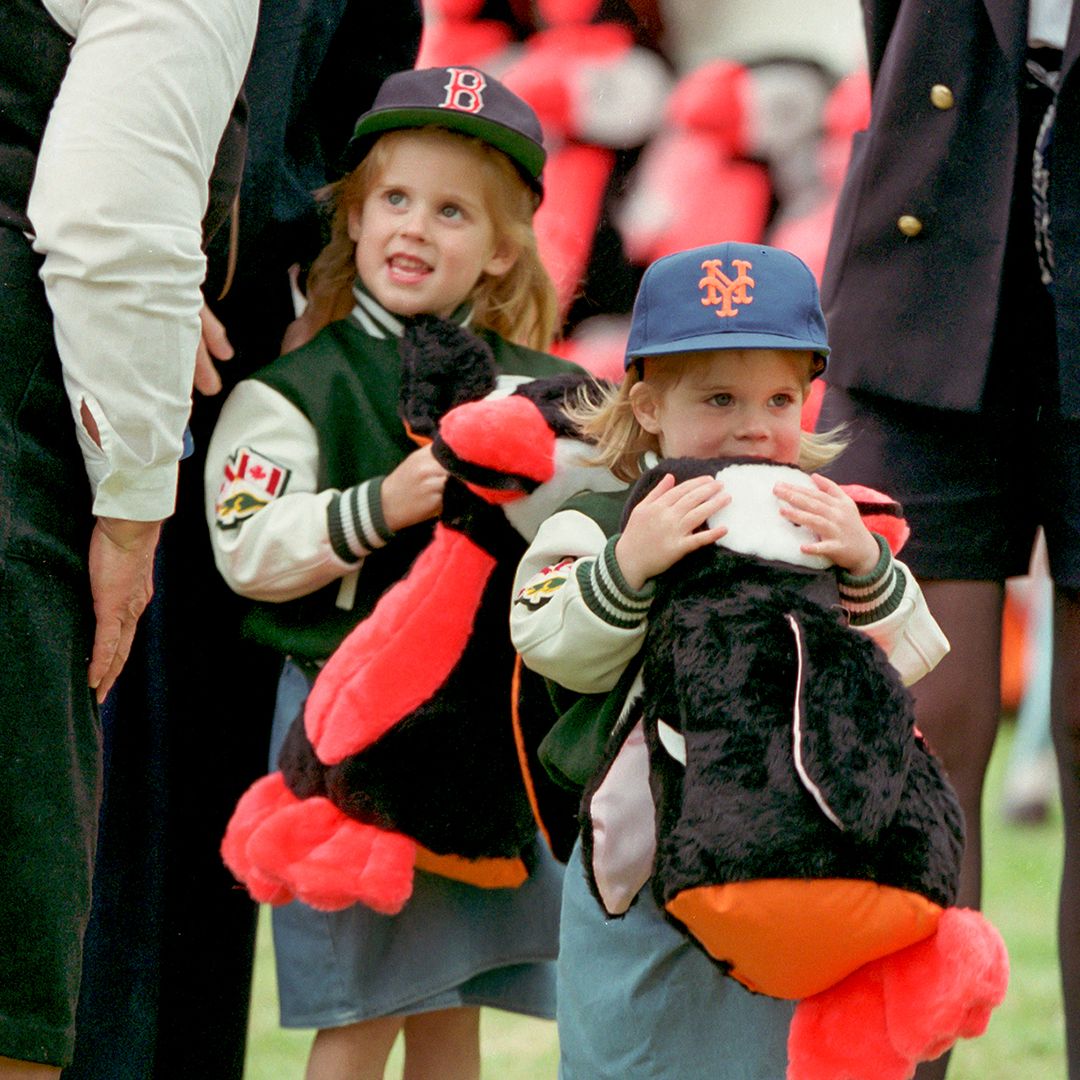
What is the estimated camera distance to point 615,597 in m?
1.65

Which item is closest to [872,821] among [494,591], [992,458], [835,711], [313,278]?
[835,711]

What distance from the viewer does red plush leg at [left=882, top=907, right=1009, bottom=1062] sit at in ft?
5.02

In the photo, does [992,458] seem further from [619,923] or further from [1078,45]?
[619,923]

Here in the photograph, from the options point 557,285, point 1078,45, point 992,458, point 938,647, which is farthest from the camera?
point 557,285

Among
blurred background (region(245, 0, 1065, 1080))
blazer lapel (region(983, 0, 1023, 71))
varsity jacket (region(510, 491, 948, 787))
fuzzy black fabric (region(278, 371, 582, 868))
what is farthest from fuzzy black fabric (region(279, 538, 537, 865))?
blurred background (region(245, 0, 1065, 1080))

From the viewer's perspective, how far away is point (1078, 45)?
203cm

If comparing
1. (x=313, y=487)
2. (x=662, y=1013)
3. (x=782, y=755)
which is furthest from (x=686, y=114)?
(x=782, y=755)

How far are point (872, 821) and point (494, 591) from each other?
2.19ft

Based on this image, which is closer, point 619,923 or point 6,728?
point 6,728

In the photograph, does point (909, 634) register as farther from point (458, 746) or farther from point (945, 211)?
point (945, 211)

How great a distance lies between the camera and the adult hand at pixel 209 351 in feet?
6.96

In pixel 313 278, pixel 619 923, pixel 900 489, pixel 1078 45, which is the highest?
pixel 1078 45

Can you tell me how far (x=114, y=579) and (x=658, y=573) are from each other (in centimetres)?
49

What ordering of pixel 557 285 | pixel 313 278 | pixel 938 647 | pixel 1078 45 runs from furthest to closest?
pixel 557 285, pixel 313 278, pixel 1078 45, pixel 938 647
